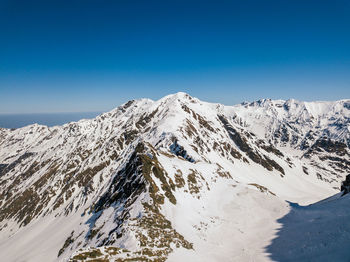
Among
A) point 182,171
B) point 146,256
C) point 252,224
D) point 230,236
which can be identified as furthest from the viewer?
point 182,171

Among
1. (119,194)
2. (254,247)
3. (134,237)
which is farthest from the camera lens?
(119,194)

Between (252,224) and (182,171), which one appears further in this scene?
(182,171)

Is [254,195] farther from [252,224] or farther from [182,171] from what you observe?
[182,171]

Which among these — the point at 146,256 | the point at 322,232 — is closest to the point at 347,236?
the point at 322,232

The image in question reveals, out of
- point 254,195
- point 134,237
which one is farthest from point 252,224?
point 134,237

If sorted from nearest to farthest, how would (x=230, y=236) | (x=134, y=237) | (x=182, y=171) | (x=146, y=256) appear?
(x=146, y=256) → (x=134, y=237) → (x=230, y=236) → (x=182, y=171)

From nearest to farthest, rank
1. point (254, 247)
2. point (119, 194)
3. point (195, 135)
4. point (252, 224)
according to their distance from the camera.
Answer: point (254, 247) → point (252, 224) → point (119, 194) → point (195, 135)

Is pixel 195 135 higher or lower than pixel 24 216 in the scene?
higher

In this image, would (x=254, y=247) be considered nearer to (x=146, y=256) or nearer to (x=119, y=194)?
(x=146, y=256)

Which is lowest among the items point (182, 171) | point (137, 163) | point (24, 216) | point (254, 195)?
point (24, 216)

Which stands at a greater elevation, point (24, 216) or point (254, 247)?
point (254, 247)
